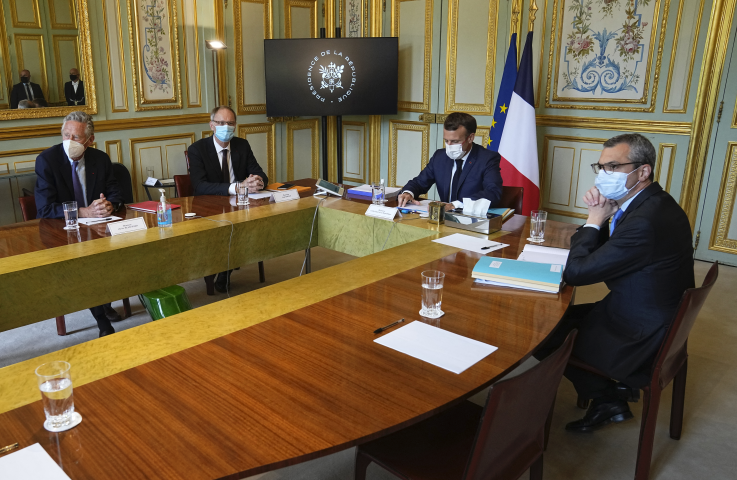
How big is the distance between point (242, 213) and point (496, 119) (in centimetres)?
276

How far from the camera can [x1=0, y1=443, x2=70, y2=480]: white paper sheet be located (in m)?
0.98

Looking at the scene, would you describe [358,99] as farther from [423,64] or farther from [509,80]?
[509,80]

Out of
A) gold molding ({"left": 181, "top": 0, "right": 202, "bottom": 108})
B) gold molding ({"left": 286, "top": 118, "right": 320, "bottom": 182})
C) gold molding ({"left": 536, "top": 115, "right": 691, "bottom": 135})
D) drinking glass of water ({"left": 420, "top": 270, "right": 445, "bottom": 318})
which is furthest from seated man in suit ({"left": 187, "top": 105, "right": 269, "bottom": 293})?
gold molding ({"left": 536, "top": 115, "right": 691, "bottom": 135})

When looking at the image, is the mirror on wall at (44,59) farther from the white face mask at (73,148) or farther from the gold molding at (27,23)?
the white face mask at (73,148)

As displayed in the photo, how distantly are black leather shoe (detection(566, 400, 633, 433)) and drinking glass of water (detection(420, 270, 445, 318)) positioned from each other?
97 centimetres

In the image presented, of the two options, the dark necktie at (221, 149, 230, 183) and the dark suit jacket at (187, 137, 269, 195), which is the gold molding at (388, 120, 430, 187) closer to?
the dark suit jacket at (187, 137, 269, 195)

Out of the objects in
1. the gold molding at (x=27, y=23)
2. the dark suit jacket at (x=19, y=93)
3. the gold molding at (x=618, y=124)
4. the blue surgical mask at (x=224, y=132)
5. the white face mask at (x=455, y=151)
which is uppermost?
the gold molding at (x=27, y=23)

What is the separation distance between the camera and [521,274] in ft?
6.33

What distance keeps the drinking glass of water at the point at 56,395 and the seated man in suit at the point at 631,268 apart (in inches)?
60.4

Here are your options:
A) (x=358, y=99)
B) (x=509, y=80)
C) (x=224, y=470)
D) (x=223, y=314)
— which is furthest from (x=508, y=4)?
(x=224, y=470)

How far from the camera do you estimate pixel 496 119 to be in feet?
15.9

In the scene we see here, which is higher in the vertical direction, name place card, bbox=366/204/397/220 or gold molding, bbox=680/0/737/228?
gold molding, bbox=680/0/737/228

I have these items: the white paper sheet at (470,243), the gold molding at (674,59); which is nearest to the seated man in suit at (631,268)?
the white paper sheet at (470,243)

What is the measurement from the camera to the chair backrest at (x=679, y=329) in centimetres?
164
